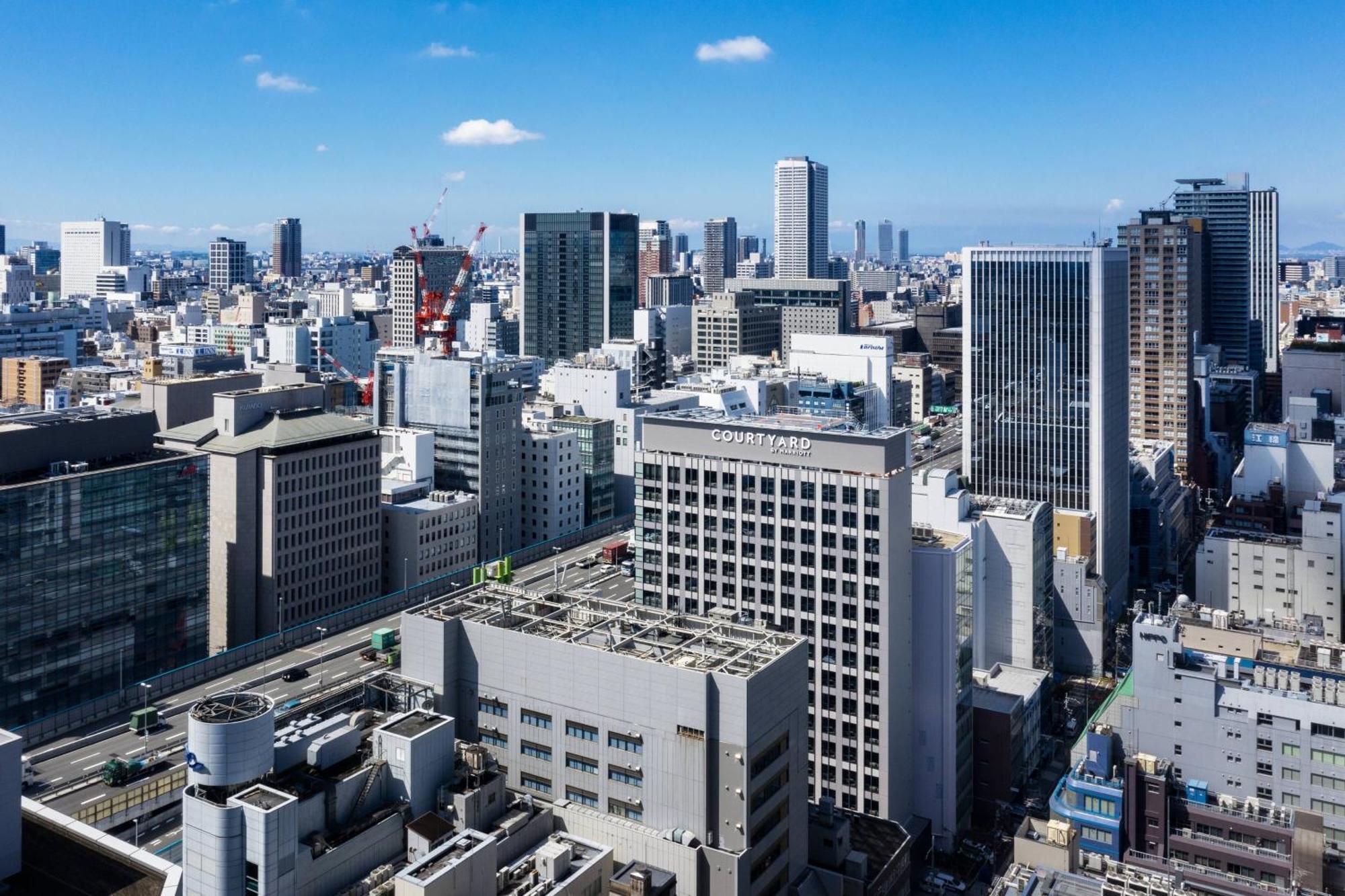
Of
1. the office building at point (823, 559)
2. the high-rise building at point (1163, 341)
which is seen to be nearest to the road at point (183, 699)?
the office building at point (823, 559)

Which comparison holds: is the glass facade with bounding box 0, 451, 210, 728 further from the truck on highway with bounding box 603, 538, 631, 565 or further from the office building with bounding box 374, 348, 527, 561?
the truck on highway with bounding box 603, 538, 631, 565

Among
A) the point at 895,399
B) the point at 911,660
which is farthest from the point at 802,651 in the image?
the point at 895,399

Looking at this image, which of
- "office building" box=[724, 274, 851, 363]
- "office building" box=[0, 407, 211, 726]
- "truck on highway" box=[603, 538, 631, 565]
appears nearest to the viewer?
"office building" box=[0, 407, 211, 726]

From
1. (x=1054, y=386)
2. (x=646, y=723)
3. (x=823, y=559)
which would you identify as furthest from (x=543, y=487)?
(x=646, y=723)

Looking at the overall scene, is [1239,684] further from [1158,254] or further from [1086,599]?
[1158,254]

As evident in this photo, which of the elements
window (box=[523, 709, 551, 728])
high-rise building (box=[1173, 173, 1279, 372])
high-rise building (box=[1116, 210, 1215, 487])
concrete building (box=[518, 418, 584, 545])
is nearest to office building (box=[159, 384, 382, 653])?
concrete building (box=[518, 418, 584, 545])

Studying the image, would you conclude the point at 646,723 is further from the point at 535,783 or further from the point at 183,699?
the point at 183,699
